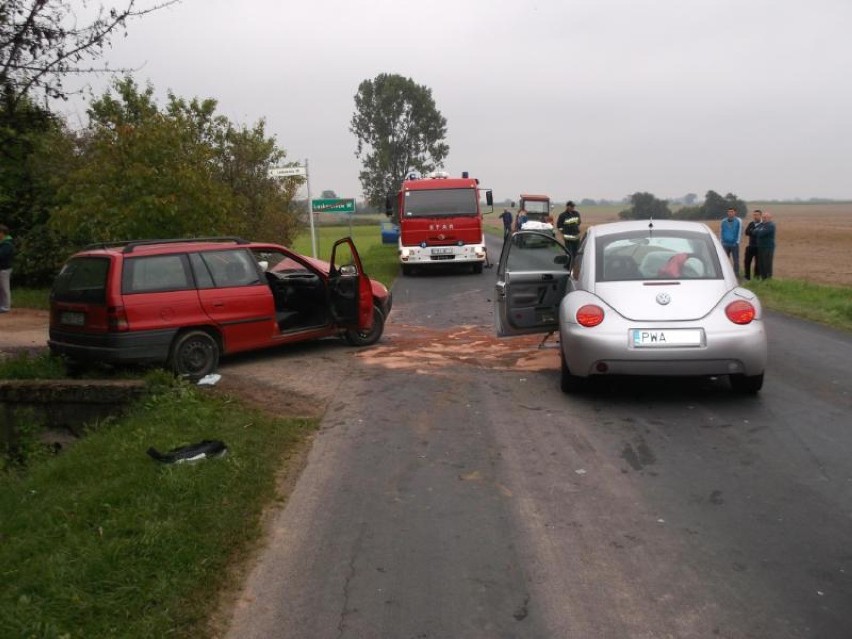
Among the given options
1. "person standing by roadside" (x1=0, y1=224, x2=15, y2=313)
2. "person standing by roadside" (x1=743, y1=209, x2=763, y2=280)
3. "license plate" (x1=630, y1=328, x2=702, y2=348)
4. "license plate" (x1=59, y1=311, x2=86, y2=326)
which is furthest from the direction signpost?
"license plate" (x1=630, y1=328, x2=702, y2=348)

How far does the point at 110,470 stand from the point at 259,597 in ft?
8.21

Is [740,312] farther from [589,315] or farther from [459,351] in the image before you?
[459,351]

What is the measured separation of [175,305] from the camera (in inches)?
365

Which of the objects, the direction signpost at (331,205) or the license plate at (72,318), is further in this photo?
the direction signpost at (331,205)

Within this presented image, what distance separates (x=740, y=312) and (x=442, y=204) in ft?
56.1

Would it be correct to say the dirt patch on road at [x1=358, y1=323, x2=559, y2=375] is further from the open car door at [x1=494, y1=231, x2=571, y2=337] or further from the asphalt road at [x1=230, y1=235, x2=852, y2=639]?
the asphalt road at [x1=230, y1=235, x2=852, y2=639]

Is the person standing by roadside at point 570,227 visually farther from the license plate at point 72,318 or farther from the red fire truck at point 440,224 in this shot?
the license plate at point 72,318

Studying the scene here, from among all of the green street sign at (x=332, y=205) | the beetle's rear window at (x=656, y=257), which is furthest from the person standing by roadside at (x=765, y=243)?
the beetle's rear window at (x=656, y=257)

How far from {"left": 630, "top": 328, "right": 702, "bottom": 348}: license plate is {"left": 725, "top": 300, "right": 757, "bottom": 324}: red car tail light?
1.12 feet

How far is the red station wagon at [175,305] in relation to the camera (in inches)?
352

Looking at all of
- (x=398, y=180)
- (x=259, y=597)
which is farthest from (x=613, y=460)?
(x=398, y=180)

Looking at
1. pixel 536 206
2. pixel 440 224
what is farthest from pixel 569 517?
pixel 536 206

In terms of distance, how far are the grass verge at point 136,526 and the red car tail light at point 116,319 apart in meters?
1.63

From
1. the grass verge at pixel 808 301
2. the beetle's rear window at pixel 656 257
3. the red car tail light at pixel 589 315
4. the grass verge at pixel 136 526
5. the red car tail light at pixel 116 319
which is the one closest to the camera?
the grass verge at pixel 136 526
